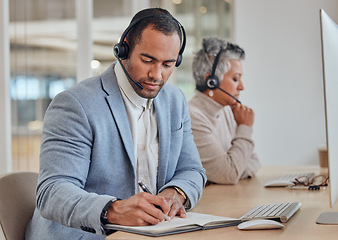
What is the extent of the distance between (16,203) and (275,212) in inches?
32.0

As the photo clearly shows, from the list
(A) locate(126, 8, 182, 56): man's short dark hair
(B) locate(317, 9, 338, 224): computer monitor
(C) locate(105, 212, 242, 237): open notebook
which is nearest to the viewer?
(B) locate(317, 9, 338, 224): computer monitor

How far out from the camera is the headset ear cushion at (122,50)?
1.56 meters

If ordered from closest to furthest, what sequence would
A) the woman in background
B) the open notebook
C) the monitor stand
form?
the open notebook → the monitor stand → the woman in background

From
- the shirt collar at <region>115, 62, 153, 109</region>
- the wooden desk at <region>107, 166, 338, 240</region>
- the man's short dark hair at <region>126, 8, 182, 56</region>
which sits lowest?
the wooden desk at <region>107, 166, 338, 240</region>

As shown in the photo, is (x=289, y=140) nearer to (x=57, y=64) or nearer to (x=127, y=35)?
(x=57, y=64)

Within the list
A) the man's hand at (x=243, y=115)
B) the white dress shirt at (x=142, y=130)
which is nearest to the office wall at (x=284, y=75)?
the man's hand at (x=243, y=115)

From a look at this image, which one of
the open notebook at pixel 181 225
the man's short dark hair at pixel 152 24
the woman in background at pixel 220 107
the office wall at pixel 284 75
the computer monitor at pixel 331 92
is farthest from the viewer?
the office wall at pixel 284 75

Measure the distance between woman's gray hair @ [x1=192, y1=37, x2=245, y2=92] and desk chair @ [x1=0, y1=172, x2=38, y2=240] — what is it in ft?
3.46

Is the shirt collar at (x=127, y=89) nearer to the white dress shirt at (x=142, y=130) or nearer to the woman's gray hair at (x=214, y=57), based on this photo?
the white dress shirt at (x=142, y=130)

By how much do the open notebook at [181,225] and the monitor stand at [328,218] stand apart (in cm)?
23

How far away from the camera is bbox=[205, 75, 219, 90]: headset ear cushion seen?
8.23 feet

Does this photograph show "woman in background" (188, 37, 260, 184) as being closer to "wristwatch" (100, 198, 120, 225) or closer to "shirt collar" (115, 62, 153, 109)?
"shirt collar" (115, 62, 153, 109)

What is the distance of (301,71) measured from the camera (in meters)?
4.52

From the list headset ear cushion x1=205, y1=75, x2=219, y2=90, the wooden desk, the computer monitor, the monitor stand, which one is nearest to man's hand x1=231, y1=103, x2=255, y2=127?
headset ear cushion x1=205, y1=75, x2=219, y2=90
